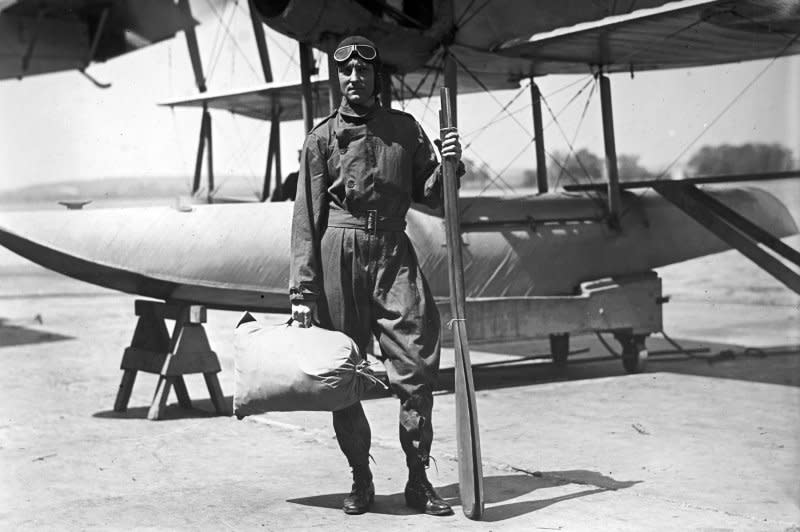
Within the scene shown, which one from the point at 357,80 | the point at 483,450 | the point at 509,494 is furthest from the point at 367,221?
the point at 483,450

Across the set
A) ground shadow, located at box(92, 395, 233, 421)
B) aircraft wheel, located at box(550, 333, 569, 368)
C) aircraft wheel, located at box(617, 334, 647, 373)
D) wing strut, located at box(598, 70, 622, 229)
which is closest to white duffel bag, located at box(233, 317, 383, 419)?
ground shadow, located at box(92, 395, 233, 421)

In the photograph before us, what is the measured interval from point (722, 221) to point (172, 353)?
4854 mm

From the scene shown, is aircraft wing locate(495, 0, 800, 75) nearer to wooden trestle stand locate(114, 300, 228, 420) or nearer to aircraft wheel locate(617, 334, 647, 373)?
aircraft wheel locate(617, 334, 647, 373)

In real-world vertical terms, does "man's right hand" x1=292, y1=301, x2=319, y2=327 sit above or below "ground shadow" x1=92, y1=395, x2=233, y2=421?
above

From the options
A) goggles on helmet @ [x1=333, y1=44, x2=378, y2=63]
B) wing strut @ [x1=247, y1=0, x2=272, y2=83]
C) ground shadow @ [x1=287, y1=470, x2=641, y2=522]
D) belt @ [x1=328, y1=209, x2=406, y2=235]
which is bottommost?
ground shadow @ [x1=287, y1=470, x2=641, y2=522]

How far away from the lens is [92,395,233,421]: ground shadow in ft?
23.1

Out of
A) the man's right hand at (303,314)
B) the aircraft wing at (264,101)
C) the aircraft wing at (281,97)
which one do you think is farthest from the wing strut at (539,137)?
the man's right hand at (303,314)

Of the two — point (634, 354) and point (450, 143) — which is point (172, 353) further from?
point (634, 354)

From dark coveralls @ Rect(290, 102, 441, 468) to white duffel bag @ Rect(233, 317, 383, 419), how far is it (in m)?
0.19

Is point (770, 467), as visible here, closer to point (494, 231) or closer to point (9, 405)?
point (494, 231)

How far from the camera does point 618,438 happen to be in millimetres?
6031

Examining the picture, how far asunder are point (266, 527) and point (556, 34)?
5.38m

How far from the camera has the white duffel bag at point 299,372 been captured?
4.02 m

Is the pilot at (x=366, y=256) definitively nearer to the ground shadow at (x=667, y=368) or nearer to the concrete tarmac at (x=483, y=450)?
the concrete tarmac at (x=483, y=450)
